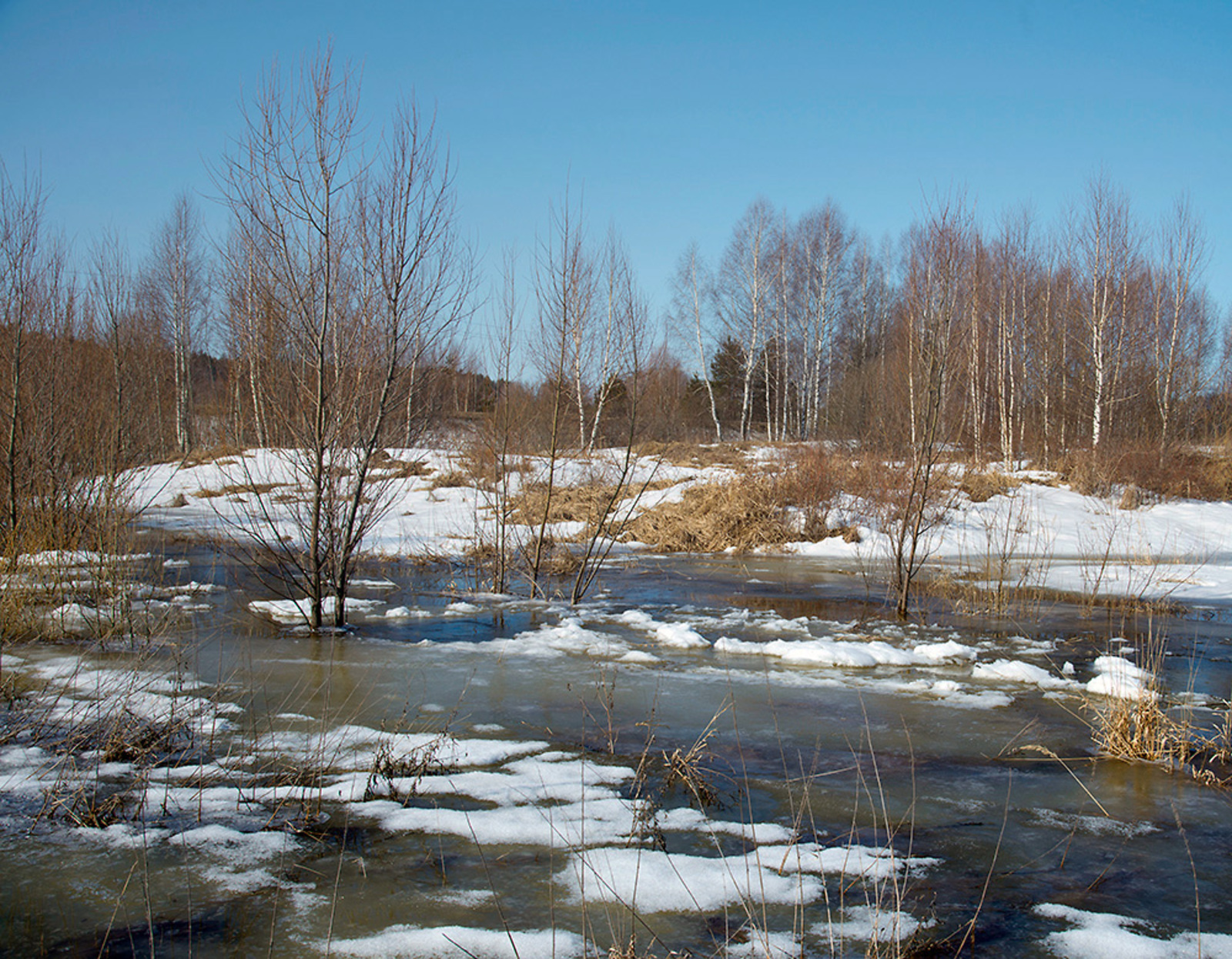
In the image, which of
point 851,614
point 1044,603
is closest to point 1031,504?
point 1044,603

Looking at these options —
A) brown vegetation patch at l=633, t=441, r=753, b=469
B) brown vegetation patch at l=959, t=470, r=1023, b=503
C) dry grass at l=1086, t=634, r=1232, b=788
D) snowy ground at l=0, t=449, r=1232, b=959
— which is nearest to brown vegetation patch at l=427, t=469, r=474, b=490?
brown vegetation patch at l=633, t=441, r=753, b=469

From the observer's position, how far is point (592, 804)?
3906mm

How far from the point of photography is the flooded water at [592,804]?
2.90 meters

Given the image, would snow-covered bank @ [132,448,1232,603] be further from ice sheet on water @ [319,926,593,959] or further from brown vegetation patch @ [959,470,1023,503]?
ice sheet on water @ [319,926,593,959]

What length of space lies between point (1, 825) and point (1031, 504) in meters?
18.1

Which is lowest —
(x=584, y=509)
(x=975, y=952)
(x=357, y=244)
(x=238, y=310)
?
(x=975, y=952)

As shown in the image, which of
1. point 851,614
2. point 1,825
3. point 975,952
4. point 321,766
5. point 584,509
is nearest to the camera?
point 975,952

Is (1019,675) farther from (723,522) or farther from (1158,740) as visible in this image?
(723,522)

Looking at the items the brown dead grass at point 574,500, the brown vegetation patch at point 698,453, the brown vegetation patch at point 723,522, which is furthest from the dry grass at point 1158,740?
the brown vegetation patch at point 698,453

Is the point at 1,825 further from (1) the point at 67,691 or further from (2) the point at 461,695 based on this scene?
(2) the point at 461,695

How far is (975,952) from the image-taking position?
2.77m

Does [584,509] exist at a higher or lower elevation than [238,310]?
lower

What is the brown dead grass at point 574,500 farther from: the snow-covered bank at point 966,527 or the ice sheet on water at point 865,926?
the ice sheet on water at point 865,926

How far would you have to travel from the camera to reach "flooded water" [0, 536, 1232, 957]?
9.51 ft
